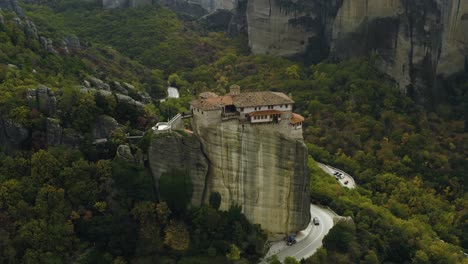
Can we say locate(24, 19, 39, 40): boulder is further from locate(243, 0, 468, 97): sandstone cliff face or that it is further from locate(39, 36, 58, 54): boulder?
locate(243, 0, 468, 97): sandstone cliff face

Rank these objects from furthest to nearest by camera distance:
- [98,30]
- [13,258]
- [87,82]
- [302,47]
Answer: [98,30]
[302,47]
[87,82]
[13,258]

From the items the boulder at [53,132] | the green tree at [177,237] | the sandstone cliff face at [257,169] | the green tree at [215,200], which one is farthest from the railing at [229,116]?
the boulder at [53,132]

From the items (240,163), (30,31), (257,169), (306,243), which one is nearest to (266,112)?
(240,163)

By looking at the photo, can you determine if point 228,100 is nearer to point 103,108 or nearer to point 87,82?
point 103,108

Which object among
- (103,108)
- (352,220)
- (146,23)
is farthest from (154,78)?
(352,220)

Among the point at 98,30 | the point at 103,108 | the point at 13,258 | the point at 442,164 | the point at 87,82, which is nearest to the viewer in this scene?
the point at 13,258

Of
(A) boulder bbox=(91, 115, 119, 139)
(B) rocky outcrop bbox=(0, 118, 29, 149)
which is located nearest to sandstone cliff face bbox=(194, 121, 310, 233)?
(A) boulder bbox=(91, 115, 119, 139)

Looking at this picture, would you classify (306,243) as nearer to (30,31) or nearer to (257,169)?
(257,169)

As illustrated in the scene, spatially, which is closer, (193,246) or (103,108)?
(193,246)
